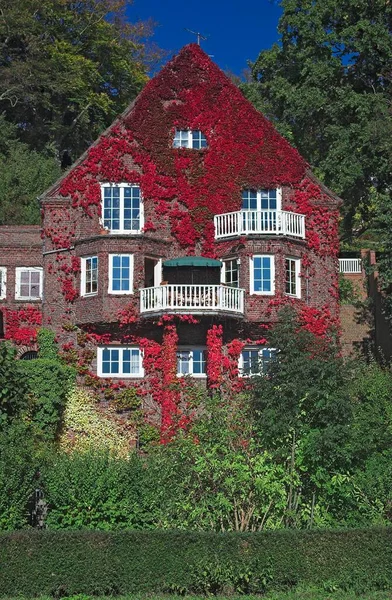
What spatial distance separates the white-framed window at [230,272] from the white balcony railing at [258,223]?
3.01ft

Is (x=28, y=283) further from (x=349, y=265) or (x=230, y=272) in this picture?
(x=349, y=265)

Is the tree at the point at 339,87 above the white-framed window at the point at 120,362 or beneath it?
above

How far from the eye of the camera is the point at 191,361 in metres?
37.2

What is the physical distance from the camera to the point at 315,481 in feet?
84.6

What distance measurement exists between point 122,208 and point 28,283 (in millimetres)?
4526

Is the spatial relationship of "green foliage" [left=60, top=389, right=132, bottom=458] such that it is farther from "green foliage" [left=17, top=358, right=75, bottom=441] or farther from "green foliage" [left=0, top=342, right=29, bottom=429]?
"green foliage" [left=0, top=342, right=29, bottom=429]


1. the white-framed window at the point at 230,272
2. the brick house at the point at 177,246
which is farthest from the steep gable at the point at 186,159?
the white-framed window at the point at 230,272

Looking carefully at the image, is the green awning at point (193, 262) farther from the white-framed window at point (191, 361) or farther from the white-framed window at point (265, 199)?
the white-framed window at point (265, 199)

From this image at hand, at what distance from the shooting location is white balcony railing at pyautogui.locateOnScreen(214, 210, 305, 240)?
37.6m

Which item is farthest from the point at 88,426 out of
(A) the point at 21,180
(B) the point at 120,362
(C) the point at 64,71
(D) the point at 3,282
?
(C) the point at 64,71

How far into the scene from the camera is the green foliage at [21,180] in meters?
46.8

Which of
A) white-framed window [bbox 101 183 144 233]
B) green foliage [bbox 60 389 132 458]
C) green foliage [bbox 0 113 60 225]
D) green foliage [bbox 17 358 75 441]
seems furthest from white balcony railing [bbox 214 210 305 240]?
green foliage [bbox 0 113 60 225]

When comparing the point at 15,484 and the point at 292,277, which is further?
the point at 292,277

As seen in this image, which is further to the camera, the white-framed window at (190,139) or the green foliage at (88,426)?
the white-framed window at (190,139)
